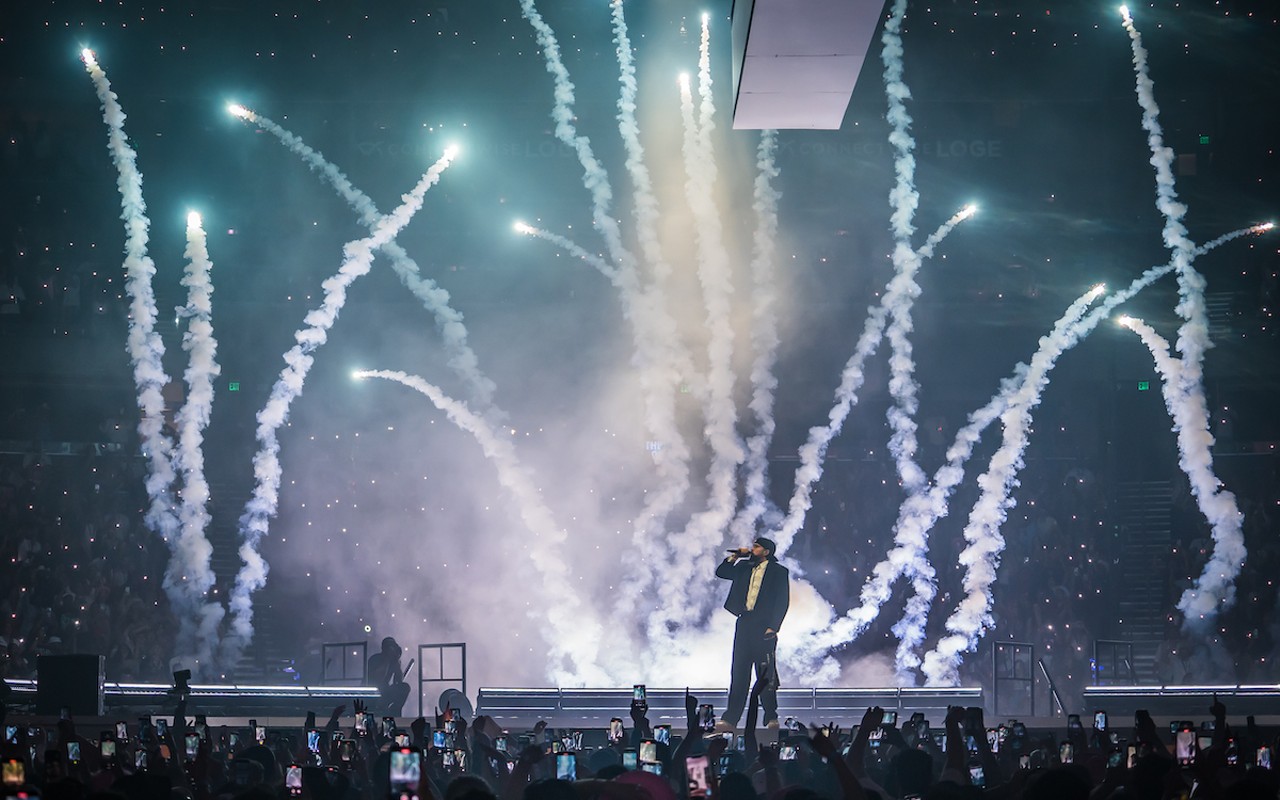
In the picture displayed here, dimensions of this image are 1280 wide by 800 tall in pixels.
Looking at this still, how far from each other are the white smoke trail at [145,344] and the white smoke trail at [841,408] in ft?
31.3

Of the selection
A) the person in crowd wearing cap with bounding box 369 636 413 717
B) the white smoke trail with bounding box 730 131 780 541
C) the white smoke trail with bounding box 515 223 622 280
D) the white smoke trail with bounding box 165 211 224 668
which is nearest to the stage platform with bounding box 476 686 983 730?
the person in crowd wearing cap with bounding box 369 636 413 717

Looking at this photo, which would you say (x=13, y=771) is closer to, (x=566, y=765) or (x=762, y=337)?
(x=566, y=765)

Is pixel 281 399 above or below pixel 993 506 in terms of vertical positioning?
above

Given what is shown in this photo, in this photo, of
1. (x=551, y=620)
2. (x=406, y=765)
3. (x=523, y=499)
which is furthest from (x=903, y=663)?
(x=406, y=765)

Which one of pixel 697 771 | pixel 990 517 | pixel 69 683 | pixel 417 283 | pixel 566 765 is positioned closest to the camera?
pixel 697 771

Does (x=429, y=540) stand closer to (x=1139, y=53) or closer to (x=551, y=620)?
(x=551, y=620)

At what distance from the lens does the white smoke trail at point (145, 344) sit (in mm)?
19984

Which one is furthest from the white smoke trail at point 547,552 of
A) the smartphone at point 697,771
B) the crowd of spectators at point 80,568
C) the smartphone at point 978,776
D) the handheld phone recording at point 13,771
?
the handheld phone recording at point 13,771

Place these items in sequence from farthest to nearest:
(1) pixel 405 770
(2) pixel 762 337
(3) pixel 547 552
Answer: (2) pixel 762 337 < (3) pixel 547 552 < (1) pixel 405 770

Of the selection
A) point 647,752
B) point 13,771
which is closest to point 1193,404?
point 647,752

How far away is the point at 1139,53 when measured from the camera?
22.3m

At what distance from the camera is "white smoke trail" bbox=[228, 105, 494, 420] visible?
72.2 feet

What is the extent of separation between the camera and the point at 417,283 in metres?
22.4

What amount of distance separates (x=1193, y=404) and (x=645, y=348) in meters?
9.28
